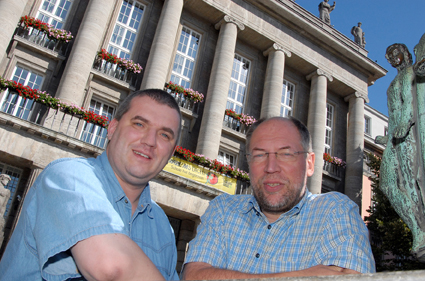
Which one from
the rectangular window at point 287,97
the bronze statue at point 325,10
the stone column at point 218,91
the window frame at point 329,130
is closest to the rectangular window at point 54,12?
the stone column at point 218,91

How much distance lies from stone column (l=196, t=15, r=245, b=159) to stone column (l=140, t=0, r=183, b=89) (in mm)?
2566

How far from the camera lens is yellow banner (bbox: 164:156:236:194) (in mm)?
13464

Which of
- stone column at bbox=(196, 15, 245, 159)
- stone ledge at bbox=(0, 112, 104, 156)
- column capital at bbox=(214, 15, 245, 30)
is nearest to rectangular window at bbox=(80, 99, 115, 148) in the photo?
stone ledge at bbox=(0, 112, 104, 156)

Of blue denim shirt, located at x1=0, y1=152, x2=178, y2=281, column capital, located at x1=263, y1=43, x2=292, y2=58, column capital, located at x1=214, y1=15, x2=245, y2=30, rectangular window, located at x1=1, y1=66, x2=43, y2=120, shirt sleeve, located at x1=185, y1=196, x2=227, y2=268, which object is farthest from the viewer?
column capital, located at x1=263, y1=43, x2=292, y2=58

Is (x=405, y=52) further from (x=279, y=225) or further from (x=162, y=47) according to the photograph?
(x=162, y=47)

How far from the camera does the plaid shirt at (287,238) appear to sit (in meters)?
1.85

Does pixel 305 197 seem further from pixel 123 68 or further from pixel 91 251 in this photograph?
pixel 123 68

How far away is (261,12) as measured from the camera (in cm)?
1984

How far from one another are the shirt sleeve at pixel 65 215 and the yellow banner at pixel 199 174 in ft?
38.5

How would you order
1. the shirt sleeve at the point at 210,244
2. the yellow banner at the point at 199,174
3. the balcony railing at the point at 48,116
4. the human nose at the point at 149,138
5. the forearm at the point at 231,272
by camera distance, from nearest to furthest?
the forearm at the point at 231,272, the human nose at the point at 149,138, the shirt sleeve at the point at 210,244, the balcony railing at the point at 48,116, the yellow banner at the point at 199,174

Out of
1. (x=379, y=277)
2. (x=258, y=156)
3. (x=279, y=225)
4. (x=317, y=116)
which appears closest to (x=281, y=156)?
(x=258, y=156)

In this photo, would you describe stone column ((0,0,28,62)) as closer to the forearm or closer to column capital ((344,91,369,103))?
the forearm

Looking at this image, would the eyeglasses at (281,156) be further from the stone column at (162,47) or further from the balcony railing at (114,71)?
the balcony railing at (114,71)

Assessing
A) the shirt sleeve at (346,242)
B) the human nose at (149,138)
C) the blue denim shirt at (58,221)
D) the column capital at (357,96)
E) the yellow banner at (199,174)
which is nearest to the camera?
the blue denim shirt at (58,221)
